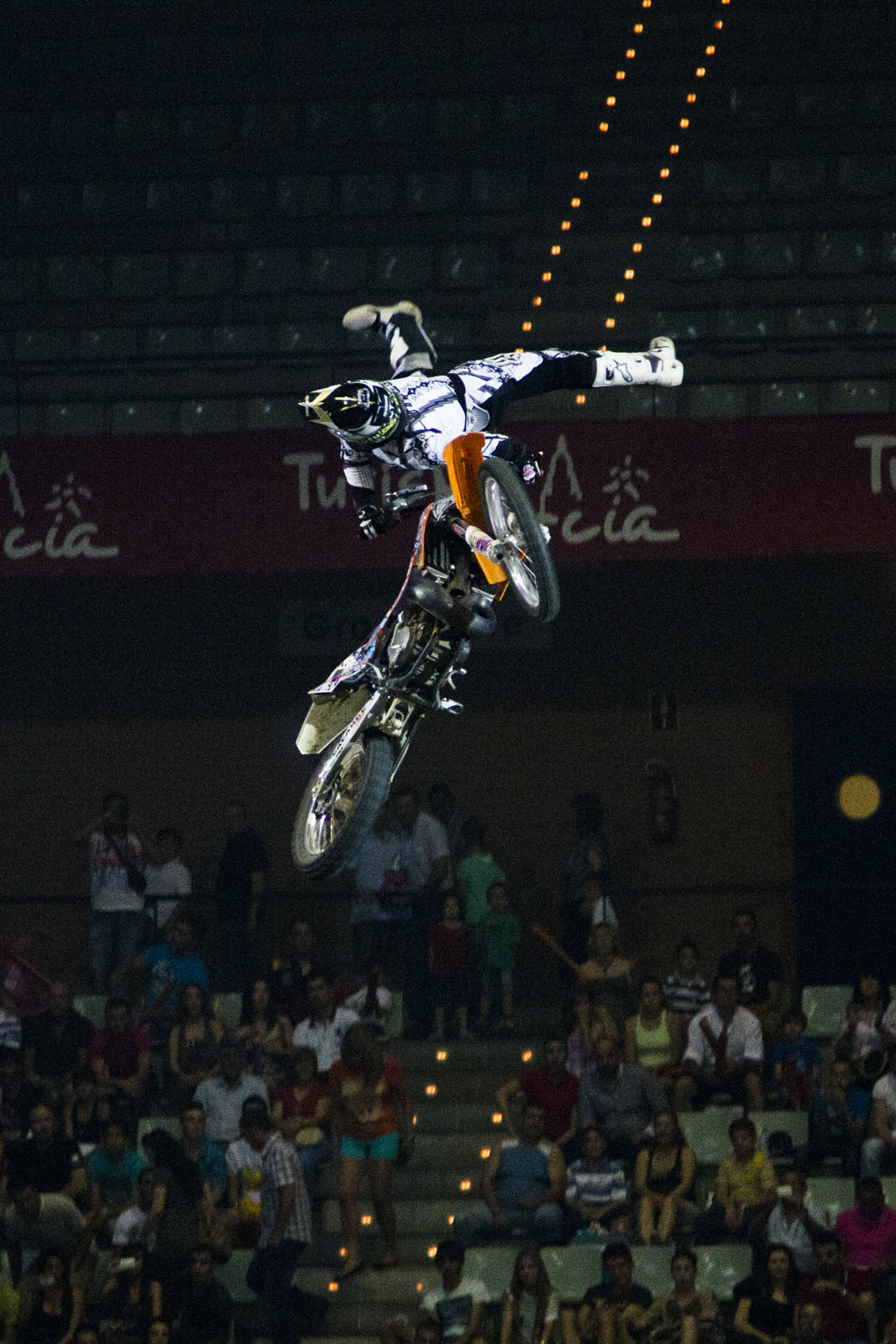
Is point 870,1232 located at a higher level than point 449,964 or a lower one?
lower

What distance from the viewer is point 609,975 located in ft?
45.8

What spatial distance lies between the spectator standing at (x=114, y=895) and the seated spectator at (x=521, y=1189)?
3.00 meters

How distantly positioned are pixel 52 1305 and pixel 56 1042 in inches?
77.8

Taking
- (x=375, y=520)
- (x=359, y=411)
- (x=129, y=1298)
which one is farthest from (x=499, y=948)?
(x=359, y=411)

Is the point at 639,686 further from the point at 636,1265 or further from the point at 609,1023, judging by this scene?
the point at 636,1265

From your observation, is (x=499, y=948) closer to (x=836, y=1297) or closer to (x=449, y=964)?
(x=449, y=964)

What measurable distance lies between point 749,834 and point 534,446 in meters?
3.76

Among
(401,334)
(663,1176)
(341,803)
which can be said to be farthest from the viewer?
(663,1176)

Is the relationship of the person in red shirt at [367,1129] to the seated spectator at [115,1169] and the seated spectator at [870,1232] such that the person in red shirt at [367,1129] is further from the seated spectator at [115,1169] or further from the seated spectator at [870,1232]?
the seated spectator at [870,1232]

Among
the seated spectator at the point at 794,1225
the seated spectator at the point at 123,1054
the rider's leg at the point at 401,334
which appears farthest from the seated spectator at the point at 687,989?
the rider's leg at the point at 401,334

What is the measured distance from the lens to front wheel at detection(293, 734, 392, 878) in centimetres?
844

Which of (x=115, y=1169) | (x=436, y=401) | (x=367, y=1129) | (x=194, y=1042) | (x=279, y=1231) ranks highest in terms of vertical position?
(x=436, y=401)

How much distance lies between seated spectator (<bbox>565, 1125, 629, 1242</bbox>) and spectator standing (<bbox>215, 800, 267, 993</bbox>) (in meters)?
2.82

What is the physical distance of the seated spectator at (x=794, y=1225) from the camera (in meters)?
12.2
